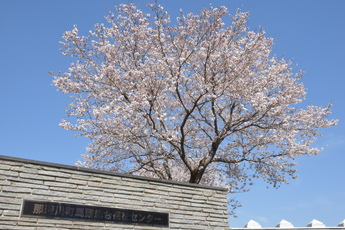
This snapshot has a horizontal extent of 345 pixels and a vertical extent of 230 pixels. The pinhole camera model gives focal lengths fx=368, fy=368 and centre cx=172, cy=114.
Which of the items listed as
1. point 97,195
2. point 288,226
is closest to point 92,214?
point 97,195

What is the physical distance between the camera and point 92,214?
8.83 metres

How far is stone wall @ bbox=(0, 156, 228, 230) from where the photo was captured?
8.13m

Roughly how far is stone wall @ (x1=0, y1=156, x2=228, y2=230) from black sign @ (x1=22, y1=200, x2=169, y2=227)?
9cm

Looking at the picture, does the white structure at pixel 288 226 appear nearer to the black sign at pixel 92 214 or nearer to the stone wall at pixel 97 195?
the stone wall at pixel 97 195

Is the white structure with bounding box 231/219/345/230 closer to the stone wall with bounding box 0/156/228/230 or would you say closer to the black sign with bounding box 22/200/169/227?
the stone wall with bounding box 0/156/228/230

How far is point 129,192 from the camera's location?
31.3 feet

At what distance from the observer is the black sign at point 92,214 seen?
824cm

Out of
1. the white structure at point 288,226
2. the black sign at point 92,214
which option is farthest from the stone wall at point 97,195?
the white structure at point 288,226

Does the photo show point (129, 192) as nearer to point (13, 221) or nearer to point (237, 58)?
point (13, 221)

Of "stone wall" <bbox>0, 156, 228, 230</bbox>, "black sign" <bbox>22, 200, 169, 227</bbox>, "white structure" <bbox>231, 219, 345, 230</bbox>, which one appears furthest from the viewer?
"white structure" <bbox>231, 219, 345, 230</bbox>

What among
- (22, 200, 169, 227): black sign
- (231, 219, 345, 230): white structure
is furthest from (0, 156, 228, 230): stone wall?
(231, 219, 345, 230): white structure

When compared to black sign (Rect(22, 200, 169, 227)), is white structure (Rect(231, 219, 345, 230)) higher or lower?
higher

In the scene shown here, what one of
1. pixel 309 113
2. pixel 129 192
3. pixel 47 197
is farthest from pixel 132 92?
pixel 309 113

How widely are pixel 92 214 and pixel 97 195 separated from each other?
471mm
